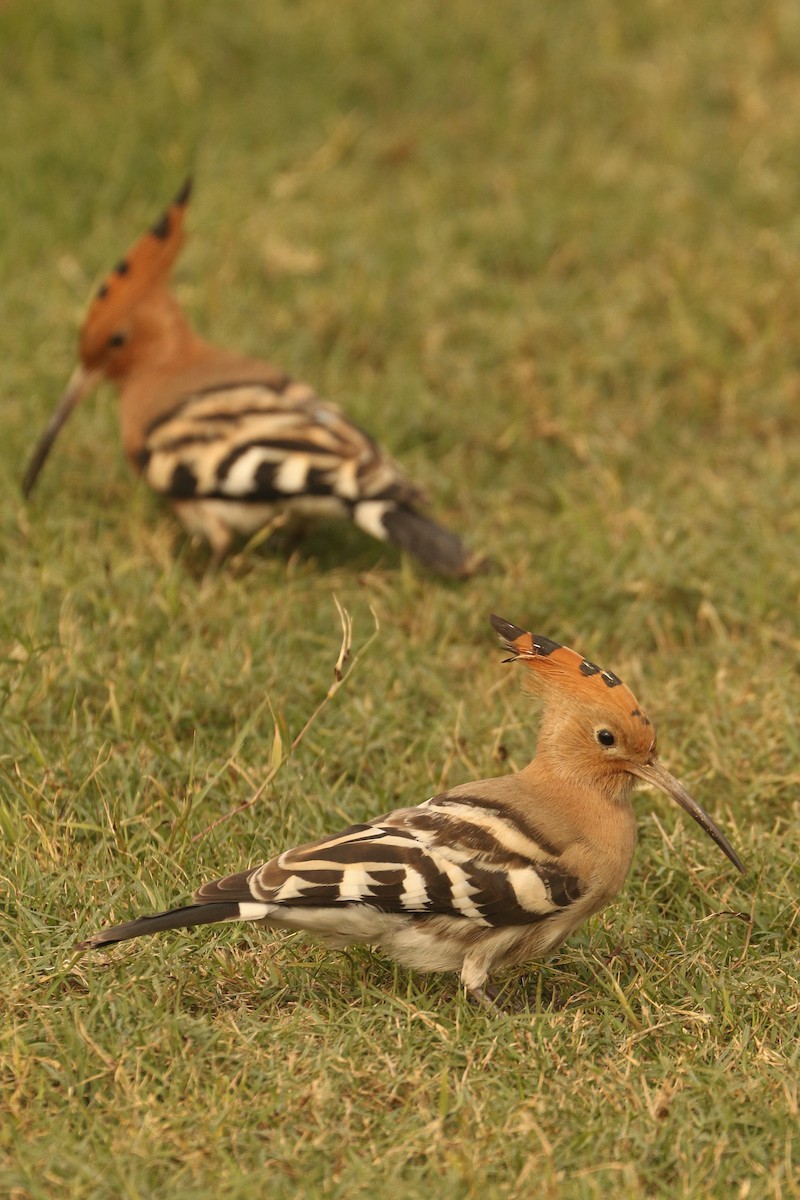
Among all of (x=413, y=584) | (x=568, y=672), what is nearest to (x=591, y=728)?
(x=568, y=672)

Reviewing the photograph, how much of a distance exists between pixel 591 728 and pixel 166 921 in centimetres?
92

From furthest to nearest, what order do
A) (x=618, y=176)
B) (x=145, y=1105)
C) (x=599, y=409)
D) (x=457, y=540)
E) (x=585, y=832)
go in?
(x=618, y=176)
(x=599, y=409)
(x=457, y=540)
(x=585, y=832)
(x=145, y=1105)

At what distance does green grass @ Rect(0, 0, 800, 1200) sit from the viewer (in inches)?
109

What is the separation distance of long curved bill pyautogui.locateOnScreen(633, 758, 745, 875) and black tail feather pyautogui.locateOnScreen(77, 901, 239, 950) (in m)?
0.89

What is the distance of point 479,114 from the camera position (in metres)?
7.27

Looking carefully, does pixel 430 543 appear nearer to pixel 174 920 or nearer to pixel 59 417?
pixel 59 417

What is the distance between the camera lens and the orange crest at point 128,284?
523 cm

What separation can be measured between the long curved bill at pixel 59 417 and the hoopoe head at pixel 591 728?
7.11 feet

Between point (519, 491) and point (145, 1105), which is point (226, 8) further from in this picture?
point (145, 1105)

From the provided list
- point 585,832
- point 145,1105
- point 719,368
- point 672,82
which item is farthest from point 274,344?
point 145,1105

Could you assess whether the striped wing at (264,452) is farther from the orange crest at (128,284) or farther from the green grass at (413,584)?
the orange crest at (128,284)

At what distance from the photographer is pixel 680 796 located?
3.32m

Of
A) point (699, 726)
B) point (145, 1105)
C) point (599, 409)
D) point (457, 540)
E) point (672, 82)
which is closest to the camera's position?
point (145, 1105)

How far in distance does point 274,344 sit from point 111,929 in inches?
137
